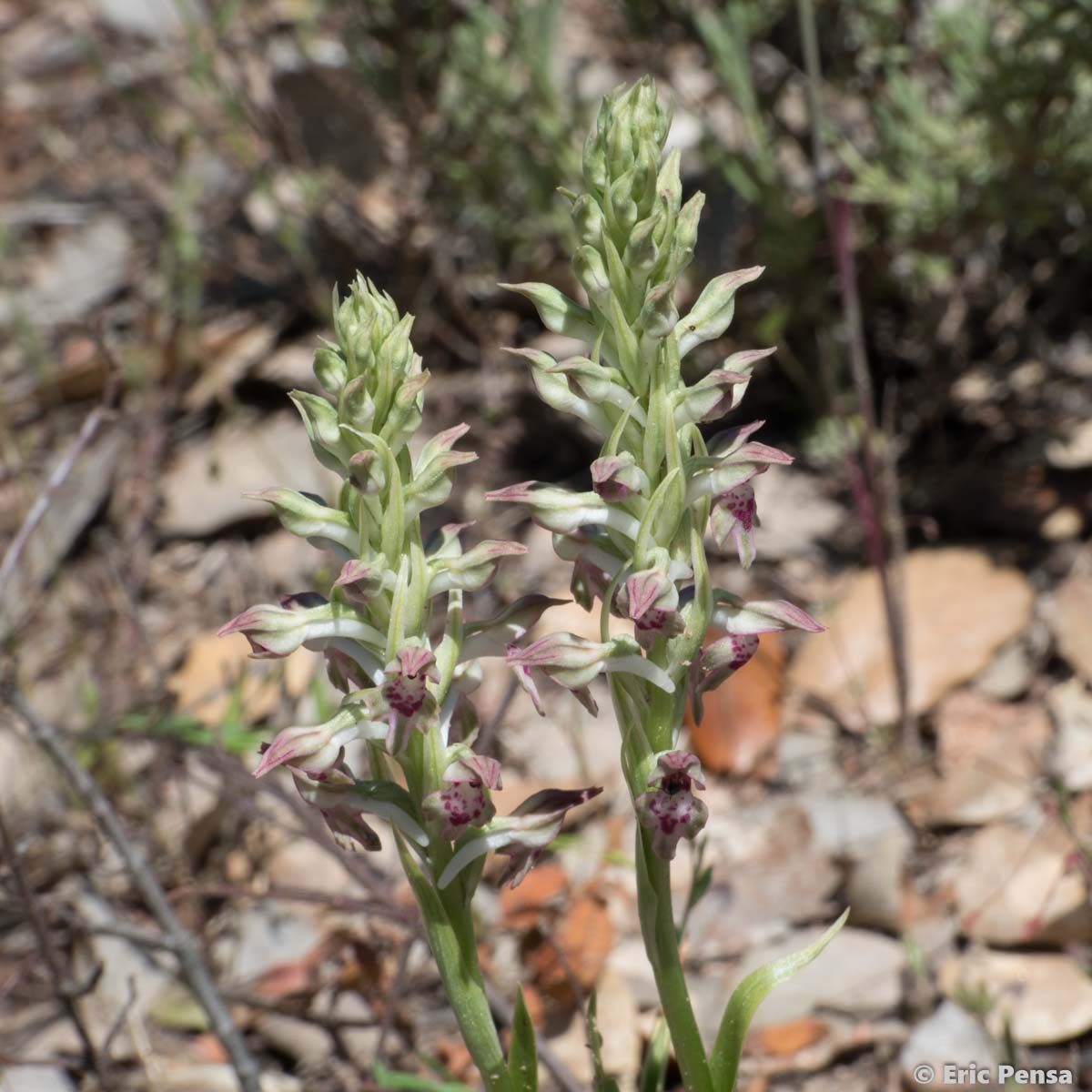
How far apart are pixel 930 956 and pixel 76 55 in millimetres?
6942

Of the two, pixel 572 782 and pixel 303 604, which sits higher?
pixel 303 604

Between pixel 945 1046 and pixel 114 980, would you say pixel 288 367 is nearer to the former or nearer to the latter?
pixel 114 980

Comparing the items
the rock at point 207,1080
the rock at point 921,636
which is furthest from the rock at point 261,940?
the rock at point 921,636

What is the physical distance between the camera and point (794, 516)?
4.34 meters

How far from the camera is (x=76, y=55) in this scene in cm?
734

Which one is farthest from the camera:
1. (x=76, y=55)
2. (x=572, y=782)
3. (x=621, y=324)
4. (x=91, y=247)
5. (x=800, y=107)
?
(x=76, y=55)

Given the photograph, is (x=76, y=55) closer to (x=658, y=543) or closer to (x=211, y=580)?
(x=211, y=580)

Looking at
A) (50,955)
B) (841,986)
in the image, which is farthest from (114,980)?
(841,986)

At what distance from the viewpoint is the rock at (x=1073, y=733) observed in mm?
3225

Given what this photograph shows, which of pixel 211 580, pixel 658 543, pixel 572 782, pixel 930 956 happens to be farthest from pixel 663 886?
pixel 211 580

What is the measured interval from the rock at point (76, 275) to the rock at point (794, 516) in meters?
3.14

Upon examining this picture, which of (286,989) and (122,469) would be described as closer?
(286,989)

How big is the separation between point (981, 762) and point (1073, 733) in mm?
251

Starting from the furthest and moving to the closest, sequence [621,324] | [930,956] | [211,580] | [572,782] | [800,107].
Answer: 1. [800,107]
2. [211,580]
3. [572,782]
4. [930,956]
5. [621,324]
